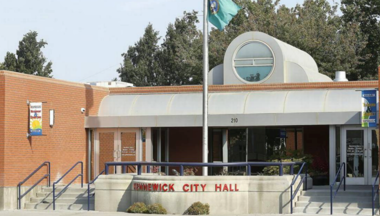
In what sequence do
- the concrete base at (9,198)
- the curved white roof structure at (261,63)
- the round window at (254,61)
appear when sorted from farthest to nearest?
1. the round window at (254,61)
2. the curved white roof structure at (261,63)
3. the concrete base at (9,198)

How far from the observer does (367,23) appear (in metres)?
57.7

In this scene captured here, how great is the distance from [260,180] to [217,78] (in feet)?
33.7

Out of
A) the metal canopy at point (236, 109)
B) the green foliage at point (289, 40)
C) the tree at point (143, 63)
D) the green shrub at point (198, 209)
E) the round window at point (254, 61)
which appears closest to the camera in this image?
the green shrub at point (198, 209)

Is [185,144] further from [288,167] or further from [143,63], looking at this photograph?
[143,63]

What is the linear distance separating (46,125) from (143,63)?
4035cm

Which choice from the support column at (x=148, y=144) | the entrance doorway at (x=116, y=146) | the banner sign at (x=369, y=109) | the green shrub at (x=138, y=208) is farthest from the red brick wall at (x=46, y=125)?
the banner sign at (x=369, y=109)

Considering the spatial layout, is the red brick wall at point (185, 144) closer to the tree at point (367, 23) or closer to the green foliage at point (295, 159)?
the green foliage at point (295, 159)

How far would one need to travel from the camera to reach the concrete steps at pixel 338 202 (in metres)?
24.6

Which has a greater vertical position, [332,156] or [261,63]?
[261,63]

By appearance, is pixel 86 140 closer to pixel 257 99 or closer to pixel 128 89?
pixel 128 89

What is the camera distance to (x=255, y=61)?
3291 cm

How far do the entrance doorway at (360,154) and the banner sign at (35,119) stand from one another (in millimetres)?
11505

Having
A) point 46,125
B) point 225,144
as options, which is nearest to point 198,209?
point 225,144

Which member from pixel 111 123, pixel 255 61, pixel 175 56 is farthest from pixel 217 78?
pixel 175 56
